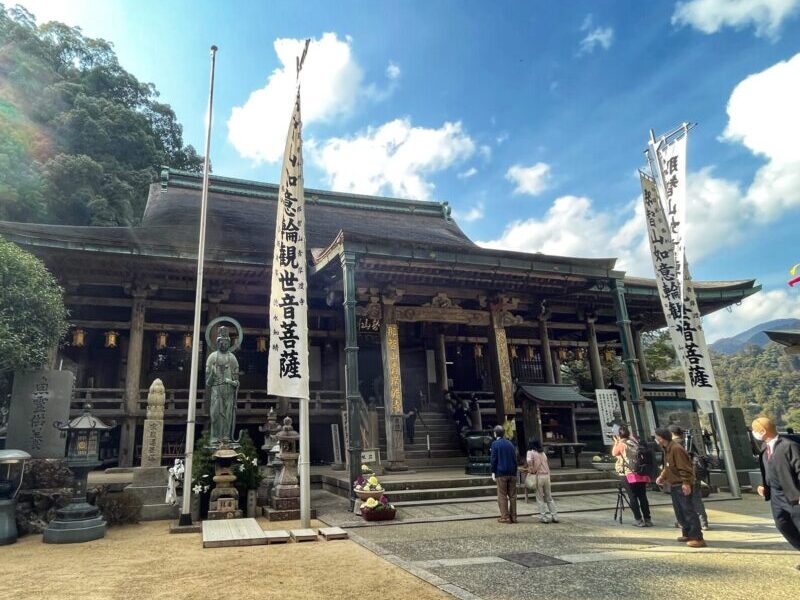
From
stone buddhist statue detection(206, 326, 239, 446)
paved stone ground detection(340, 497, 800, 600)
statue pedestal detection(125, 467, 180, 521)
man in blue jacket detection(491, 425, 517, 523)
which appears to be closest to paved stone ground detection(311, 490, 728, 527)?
paved stone ground detection(340, 497, 800, 600)

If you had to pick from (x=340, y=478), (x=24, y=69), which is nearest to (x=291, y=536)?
(x=340, y=478)

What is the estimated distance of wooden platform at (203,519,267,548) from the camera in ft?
21.8

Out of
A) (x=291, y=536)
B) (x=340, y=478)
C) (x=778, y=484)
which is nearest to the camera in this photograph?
(x=778, y=484)

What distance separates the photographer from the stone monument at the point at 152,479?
9375 millimetres

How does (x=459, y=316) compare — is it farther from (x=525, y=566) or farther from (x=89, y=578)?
(x=89, y=578)

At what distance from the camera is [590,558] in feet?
18.9

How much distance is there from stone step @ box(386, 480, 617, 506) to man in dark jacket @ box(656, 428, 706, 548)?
4493 mm

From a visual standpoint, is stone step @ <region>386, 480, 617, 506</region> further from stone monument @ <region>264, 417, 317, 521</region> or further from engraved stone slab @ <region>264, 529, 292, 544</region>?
engraved stone slab @ <region>264, 529, 292, 544</region>

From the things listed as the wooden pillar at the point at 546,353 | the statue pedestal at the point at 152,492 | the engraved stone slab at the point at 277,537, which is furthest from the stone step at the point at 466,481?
the wooden pillar at the point at 546,353

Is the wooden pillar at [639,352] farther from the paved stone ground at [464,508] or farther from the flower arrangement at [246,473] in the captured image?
the flower arrangement at [246,473]

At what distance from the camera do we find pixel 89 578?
17.0 ft

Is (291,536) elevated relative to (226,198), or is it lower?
lower

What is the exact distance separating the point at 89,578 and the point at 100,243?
1028 centimetres

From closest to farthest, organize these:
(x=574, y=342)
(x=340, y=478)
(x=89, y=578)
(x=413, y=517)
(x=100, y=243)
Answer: (x=89, y=578)
(x=413, y=517)
(x=340, y=478)
(x=100, y=243)
(x=574, y=342)
